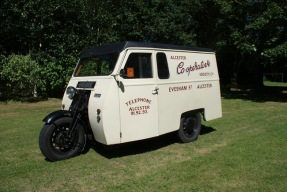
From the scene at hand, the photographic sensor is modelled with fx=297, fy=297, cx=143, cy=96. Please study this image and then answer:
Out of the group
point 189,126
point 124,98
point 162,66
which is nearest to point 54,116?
point 124,98

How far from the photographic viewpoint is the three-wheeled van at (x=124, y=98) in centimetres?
589

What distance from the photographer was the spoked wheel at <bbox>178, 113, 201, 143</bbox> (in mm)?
7410

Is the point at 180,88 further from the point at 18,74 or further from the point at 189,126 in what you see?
the point at 18,74

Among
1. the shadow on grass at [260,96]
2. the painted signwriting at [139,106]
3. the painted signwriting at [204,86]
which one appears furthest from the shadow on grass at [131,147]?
the shadow on grass at [260,96]

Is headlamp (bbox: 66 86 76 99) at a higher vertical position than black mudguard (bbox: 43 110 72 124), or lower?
higher

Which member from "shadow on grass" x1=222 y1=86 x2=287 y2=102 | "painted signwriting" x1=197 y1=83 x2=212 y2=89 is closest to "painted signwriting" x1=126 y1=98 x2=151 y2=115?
"painted signwriting" x1=197 y1=83 x2=212 y2=89

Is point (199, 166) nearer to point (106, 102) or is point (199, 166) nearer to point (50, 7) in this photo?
point (106, 102)

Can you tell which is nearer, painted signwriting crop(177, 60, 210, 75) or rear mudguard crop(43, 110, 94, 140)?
rear mudguard crop(43, 110, 94, 140)

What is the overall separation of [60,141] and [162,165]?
2.13 meters

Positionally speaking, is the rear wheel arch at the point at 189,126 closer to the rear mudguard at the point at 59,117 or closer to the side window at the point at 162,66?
the side window at the point at 162,66

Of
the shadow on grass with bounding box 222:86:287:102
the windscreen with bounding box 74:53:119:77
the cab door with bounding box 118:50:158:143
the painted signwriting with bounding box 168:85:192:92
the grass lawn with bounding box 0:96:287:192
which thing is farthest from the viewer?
the shadow on grass with bounding box 222:86:287:102

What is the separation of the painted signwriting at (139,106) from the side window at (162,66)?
725 millimetres

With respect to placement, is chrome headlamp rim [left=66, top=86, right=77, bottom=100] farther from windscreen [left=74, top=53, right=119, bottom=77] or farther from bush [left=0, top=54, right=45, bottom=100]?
bush [left=0, top=54, right=45, bottom=100]

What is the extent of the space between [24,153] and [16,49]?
1188 centimetres
